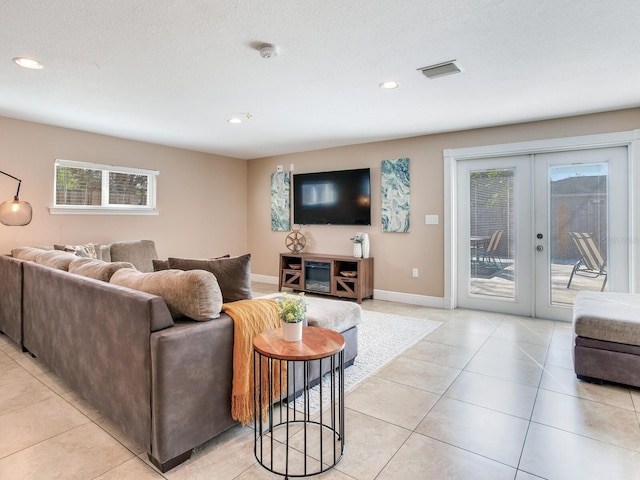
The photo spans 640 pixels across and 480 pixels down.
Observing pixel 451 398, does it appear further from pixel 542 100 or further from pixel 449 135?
pixel 449 135

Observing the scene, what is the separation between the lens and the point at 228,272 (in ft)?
7.22

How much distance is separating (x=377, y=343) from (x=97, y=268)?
7.86 feet

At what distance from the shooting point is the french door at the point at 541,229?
3891 millimetres

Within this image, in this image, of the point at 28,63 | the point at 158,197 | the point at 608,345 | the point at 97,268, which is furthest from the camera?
the point at 158,197

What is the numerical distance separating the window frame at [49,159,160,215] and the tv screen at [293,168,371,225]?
2.21 m

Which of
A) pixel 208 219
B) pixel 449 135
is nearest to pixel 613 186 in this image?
pixel 449 135

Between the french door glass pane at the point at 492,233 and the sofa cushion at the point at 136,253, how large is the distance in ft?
13.7

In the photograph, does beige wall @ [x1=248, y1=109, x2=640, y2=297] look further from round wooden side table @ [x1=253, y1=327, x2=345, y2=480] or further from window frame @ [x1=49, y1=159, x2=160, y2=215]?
round wooden side table @ [x1=253, y1=327, x2=345, y2=480]

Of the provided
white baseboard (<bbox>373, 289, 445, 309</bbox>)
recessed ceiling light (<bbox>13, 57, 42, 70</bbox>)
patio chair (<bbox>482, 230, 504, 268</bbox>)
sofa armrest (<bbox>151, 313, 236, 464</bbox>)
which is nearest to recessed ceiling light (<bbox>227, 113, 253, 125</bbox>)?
recessed ceiling light (<bbox>13, 57, 42, 70</bbox>)

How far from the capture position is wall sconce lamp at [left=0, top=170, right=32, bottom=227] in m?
3.70

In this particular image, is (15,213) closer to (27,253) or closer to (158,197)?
(27,253)

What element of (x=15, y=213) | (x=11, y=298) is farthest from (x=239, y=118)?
(x=11, y=298)

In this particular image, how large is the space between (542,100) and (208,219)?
4.95 meters

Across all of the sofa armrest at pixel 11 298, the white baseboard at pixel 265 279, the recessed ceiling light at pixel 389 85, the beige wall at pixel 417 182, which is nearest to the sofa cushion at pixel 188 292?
the sofa armrest at pixel 11 298
